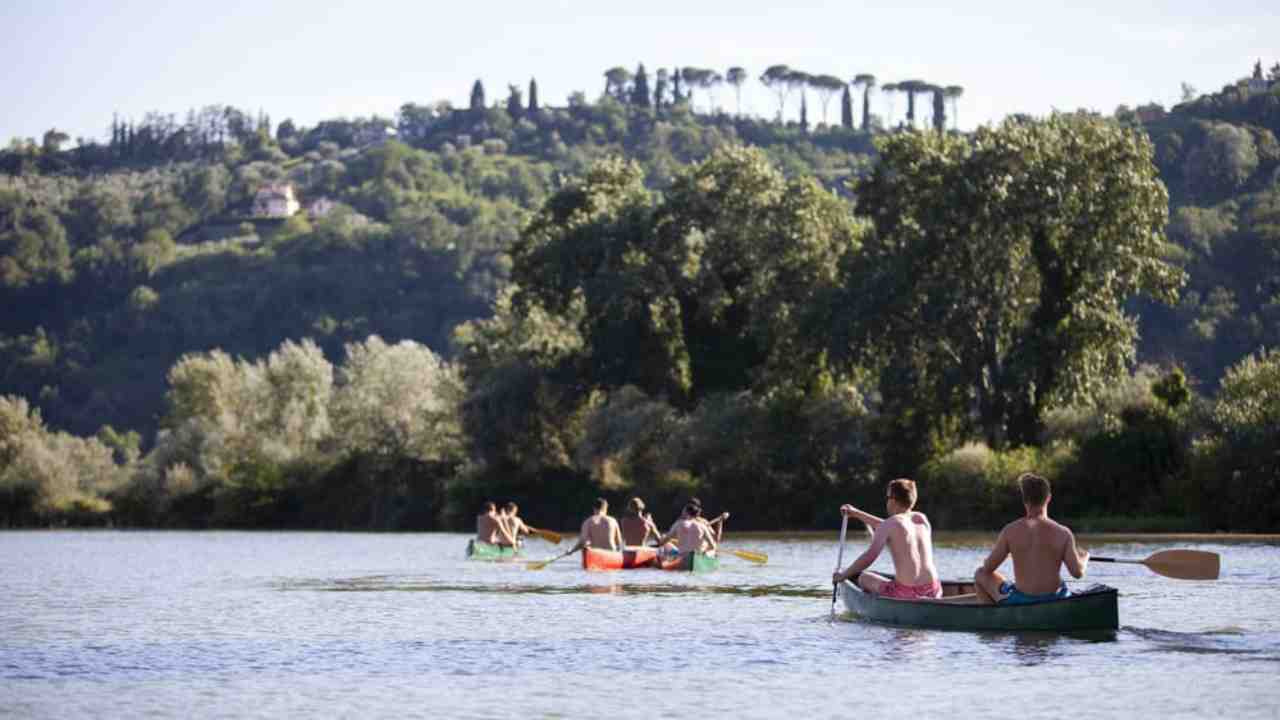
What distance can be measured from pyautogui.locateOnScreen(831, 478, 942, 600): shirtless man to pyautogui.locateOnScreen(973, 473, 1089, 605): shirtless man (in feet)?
3.72

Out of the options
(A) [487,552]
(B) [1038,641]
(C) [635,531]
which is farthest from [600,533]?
(B) [1038,641]

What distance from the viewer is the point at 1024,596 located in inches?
875

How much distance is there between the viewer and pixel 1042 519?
21.7 meters

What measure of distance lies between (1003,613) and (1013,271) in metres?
37.7

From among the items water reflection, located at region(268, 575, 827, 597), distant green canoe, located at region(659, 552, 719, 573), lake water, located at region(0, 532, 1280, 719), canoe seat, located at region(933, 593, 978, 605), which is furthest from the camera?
distant green canoe, located at region(659, 552, 719, 573)

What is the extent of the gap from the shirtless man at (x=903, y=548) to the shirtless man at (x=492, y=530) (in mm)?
22523

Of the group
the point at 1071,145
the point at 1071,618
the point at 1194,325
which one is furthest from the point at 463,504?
the point at 1071,618

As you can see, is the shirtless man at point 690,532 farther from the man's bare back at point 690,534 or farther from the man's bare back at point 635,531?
the man's bare back at point 635,531

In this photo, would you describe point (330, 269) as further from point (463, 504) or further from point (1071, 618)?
point (1071, 618)

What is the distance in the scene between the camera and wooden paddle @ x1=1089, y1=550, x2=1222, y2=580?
2483 centimetres

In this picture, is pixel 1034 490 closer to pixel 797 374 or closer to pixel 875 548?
pixel 875 548

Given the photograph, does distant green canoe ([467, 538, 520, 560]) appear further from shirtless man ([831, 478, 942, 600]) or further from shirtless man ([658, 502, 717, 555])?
shirtless man ([831, 478, 942, 600])

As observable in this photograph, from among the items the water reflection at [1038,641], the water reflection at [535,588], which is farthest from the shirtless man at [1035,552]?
the water reflection at [535,588]

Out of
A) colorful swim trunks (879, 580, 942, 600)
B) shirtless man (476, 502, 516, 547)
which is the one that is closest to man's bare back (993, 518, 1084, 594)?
colorful swim trunks (879, 580, 942, 600)
